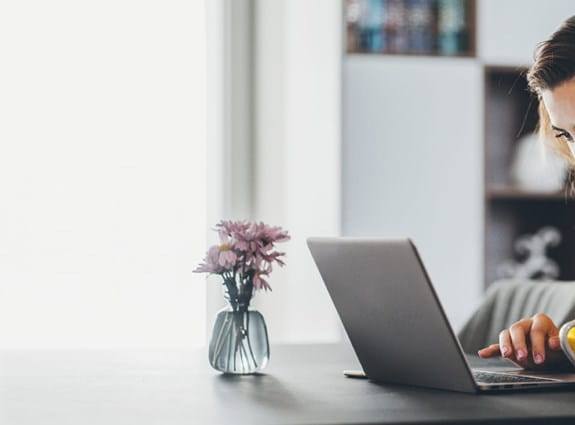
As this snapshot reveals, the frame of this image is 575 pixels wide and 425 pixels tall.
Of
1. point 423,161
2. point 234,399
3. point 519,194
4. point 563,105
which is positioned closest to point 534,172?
point 519,194

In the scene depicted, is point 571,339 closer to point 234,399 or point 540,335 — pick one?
point 540,335

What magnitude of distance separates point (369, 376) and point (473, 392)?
0.75 ft

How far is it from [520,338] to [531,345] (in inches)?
0.9

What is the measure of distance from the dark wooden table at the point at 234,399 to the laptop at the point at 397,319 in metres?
0.03

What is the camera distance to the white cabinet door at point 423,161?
3.46 m

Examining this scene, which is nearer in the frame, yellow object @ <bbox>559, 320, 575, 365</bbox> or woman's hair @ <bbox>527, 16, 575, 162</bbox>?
yellow object @ <bbox>559, 320, 575, 365</bbox>

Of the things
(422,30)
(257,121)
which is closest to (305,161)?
(257,121)

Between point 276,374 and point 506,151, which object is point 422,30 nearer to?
point 506,151

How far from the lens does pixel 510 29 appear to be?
3574mm

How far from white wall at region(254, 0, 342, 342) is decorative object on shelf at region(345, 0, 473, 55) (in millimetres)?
127

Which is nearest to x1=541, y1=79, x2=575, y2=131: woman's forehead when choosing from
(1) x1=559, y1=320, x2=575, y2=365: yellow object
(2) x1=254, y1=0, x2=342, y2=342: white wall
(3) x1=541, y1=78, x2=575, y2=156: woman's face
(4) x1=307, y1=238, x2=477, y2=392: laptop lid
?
(3) x1=541, y1=78, x2=575, y2=156: woman's face

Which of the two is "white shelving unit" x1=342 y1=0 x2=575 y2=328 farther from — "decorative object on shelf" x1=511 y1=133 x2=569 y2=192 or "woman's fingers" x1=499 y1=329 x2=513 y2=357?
"woman's fingers" x1=499 y1=329 x2=513 y2=357

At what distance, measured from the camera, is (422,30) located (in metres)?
3.59

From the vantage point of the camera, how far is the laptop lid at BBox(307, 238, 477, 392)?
4.13 ft
